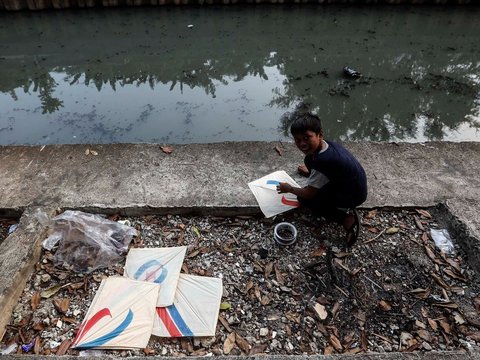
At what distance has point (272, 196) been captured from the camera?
3309mm

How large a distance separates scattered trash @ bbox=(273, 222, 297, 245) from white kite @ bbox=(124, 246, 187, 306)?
822 millimetres

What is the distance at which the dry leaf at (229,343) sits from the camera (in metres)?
2.35

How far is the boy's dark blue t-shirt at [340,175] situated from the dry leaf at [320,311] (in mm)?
874

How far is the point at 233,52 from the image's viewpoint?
769 cm

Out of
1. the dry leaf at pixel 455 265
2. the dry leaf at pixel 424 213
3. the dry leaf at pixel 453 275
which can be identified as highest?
the dry leaf at pixel 424 213

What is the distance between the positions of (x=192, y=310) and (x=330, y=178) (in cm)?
151

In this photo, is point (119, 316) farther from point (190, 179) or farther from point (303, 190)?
point (303, 190)

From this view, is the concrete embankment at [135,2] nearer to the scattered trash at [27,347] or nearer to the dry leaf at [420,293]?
the dry leaf at [420,293]

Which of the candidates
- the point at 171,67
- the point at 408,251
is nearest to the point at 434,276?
the point at 408,251

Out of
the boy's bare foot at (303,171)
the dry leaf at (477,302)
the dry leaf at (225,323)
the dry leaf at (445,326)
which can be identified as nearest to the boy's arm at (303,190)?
the boy's bare foot at (303,171)

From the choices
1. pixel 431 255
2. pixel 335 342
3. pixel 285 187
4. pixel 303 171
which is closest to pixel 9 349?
pixel 335 342

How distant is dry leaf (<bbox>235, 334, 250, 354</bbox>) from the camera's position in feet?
7.73

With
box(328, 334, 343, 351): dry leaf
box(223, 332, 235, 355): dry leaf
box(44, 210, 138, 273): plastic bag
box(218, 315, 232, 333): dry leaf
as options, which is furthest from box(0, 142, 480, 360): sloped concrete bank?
box(328, 334, 343, 351): dry leaf

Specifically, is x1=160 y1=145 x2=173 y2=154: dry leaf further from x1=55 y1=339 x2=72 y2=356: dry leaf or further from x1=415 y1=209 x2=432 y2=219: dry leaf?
x1=415 y1=209 x2=432 y2=219: dry leaf
